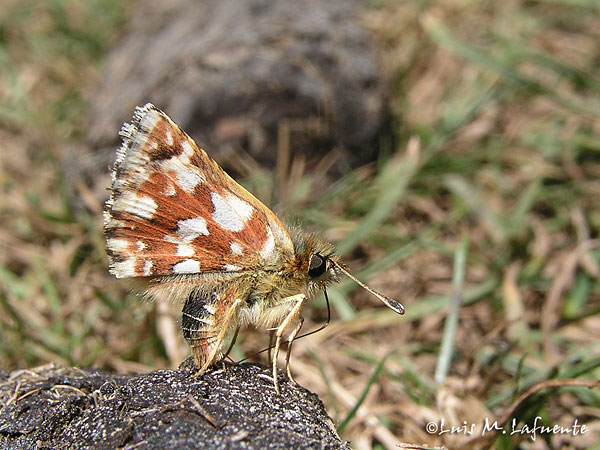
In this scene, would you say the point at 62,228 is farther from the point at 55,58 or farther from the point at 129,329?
the point at 55,58

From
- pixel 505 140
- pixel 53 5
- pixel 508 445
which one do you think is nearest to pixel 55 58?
pixel 53 5

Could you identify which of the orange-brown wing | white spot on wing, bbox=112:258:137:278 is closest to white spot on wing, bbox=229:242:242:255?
the orange-brown wing

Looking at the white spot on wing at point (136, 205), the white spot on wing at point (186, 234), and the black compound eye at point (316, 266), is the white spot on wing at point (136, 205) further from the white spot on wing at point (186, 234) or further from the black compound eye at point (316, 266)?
the black compound eye at point (316, 266)

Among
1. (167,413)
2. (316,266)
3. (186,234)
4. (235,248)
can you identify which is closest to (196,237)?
(186,234)

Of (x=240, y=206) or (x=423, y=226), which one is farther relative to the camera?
(x=423, y=226)

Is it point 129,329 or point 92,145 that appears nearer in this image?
point 129,329

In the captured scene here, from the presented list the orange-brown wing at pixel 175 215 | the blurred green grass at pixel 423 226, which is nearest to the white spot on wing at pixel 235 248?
the orange-brown wing at pixel 175 215

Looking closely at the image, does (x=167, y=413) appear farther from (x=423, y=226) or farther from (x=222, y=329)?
(x=423, y=226)
